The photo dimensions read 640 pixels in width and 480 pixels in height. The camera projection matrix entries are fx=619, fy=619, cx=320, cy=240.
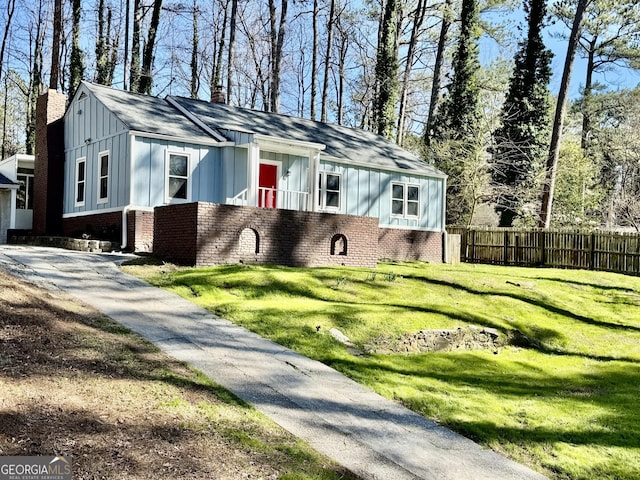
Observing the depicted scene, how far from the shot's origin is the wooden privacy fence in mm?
22203

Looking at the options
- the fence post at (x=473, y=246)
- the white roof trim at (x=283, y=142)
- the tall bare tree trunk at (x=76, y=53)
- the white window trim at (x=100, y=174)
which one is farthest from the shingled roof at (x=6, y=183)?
the fence post at (x=473, y=246)

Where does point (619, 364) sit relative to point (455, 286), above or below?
below

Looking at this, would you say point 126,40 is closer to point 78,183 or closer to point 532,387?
point 78,183

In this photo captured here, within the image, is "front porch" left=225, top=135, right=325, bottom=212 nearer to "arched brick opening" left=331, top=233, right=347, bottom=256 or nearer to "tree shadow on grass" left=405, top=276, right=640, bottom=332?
"arched brick opening" left=331, top=233, right=347, bottom=256

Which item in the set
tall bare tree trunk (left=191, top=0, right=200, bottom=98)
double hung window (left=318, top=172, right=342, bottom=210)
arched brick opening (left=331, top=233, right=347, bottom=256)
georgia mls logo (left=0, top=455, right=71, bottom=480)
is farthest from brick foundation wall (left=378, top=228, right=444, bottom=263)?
tall bare tree trunk (left=191, top=0, right=200, bottom=98)

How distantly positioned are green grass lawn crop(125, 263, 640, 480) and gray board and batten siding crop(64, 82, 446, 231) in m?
5.61

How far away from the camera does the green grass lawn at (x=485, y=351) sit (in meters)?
6.82

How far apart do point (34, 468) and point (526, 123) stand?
28716mm

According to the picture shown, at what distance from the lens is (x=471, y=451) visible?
626cm

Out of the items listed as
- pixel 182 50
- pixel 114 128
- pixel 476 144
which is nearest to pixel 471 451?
pixel 114 128

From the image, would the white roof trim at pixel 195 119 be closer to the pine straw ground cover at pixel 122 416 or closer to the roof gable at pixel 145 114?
the roof gable at pixel 145 114

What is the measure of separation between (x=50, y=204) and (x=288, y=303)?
533 inches

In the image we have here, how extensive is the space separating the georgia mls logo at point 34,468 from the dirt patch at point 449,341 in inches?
217

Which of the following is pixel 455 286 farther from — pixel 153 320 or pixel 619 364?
pixel 153 320
